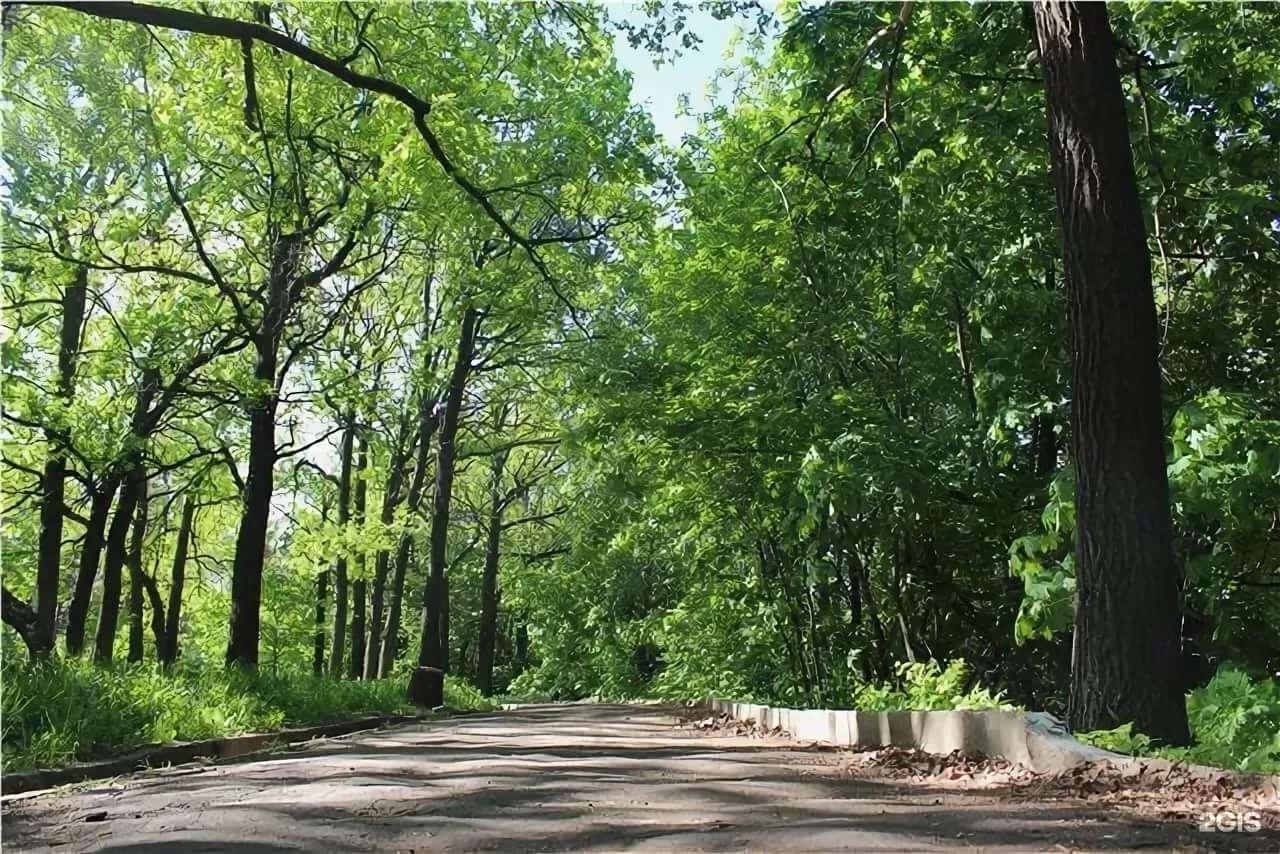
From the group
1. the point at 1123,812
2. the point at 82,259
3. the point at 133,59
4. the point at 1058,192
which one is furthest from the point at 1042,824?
the point at 82,259

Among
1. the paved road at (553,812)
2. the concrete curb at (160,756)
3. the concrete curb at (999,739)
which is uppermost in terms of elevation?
the concrete curb at (999,739)

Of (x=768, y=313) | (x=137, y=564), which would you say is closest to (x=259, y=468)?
(x=768, y=313)

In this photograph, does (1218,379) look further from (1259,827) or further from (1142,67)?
(1259,827)

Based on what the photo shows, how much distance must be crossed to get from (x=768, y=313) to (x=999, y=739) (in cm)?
747

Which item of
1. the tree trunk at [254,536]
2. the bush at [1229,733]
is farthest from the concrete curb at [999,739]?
the tree trunk at [254,536]

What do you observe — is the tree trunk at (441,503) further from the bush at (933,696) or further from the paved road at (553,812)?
the paved road at (553,812)

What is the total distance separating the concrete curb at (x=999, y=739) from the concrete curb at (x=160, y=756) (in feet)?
18.6

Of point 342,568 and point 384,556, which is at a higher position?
point 384,556

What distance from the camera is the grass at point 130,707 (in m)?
7.49

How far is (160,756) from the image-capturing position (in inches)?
338

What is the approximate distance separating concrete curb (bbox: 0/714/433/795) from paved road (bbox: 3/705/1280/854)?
15.0 inches

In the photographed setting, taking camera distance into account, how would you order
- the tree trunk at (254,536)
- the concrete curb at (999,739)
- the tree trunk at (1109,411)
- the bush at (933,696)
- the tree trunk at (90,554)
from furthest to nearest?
the tree trunk at (90,554), the tree trunk at (254,536), the bush at (933,696), the tree trunk at (1109,411), the concrete curb at (999,739)

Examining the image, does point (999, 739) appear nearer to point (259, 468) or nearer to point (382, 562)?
point (259, 468)

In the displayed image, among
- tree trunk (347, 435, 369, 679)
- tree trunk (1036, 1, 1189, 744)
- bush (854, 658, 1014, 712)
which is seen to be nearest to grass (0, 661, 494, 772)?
bush (854, 658, 1014, 712)
